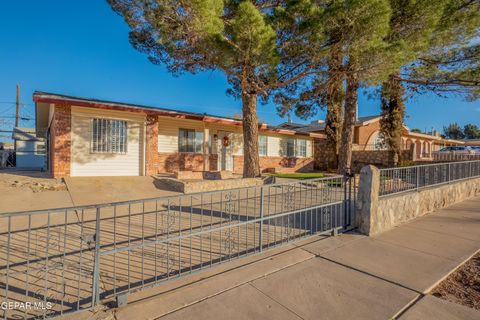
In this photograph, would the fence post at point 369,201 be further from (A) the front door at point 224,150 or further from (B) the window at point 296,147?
(B) the window at point 296,147

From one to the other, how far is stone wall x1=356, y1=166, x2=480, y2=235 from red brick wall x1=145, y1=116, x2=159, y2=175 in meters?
9.68

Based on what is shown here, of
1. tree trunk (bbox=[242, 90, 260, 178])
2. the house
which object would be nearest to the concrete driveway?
the house

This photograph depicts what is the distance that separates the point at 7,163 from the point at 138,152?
17.8 meters

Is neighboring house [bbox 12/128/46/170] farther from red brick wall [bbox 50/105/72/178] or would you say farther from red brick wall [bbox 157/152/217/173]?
red brick wall [bbox 157/152/217/173]

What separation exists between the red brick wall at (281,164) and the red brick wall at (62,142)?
900cm

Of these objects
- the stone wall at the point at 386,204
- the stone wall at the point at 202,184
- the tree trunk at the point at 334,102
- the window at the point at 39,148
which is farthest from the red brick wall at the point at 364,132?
the window at the point at 39,148

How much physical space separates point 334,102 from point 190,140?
8.48 m

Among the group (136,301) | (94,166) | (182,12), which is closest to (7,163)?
(94,166)

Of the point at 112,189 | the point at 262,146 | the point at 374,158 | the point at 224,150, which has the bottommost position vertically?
the point at 112,189

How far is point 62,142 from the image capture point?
10.2m

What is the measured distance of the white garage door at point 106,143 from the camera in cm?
1074

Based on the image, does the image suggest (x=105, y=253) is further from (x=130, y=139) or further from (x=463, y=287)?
(x=130, y=139)

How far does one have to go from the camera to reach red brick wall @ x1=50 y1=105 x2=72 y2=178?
10.2 m

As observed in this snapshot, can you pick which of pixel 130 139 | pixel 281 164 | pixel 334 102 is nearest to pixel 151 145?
pixel 130 139
